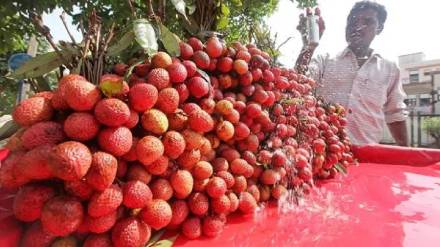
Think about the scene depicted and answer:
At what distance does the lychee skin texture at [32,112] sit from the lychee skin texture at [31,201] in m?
0.14

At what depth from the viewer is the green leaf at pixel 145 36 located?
878mm

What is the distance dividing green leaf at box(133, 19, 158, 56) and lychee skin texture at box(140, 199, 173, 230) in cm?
39

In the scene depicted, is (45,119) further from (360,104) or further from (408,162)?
(360,104)

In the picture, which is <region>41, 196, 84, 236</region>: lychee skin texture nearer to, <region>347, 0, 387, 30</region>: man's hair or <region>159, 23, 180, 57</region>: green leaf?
<region>159, 23, 180, 57</region>: green leaf

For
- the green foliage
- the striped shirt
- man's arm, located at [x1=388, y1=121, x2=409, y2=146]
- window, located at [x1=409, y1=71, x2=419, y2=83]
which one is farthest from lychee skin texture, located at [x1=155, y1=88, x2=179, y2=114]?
window, located at [x1=409, y1=71, x2=419, y2=83]

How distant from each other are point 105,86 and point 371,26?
2766mm

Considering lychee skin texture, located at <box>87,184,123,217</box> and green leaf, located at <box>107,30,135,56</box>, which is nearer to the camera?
lychee skin texture, located at <box>87,184,123,217</box>

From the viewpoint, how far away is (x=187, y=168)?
2.83 feet

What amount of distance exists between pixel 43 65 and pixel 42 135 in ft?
1.05

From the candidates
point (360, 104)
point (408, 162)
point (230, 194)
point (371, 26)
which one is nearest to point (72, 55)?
point (230, 194)

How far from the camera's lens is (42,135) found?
0.65 meters

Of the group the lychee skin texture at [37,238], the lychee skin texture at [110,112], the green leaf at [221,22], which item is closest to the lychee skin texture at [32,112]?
the lychee skin texture at [110,112]

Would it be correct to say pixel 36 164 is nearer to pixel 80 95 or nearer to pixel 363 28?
pixel 80 95

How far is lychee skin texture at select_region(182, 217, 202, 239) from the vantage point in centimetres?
81
